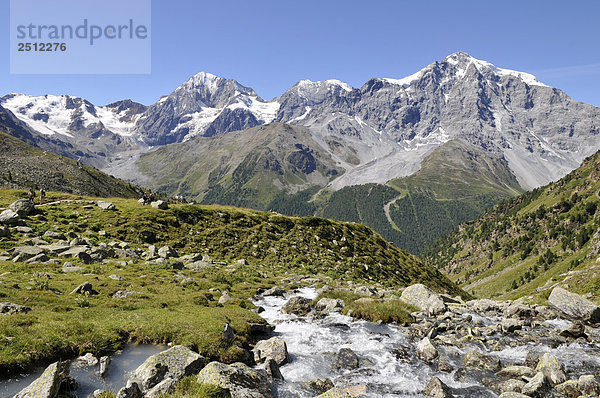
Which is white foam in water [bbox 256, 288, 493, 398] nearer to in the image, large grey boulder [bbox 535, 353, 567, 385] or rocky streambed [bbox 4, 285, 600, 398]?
rocky streambed [bbox 4, 285, 600, 398]

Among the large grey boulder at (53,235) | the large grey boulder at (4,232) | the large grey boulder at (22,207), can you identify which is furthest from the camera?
the large grey boulder at (22,207)

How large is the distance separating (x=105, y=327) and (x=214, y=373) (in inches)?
382

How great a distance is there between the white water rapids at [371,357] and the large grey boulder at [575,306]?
2.23 metres

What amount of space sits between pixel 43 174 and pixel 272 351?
580 ft

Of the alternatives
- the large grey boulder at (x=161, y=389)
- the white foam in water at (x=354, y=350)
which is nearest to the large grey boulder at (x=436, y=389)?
the white foam in water at (x=354, y=350)

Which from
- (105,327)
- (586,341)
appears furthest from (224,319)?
(586,341)

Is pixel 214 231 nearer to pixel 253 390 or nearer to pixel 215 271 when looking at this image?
pixel 215 271

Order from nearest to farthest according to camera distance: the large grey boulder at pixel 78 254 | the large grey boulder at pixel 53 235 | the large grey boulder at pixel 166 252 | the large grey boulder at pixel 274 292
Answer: the large grey boulder at pixel 274 292 → the large grey boulder at pixel 78 254 → the large grey boulder at pixel 53 235 → the large grey boulder at pixel 166 252

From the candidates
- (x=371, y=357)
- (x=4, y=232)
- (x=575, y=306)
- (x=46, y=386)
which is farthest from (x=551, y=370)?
(x=4, y=232)

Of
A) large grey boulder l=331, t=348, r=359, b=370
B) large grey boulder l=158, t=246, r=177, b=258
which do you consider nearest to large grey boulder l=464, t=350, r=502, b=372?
large grey boulder l=331, t=348, r=359, b=370

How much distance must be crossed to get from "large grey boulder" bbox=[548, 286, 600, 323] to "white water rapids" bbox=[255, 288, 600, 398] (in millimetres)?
2234

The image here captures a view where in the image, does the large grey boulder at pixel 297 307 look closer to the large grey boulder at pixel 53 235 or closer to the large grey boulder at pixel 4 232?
the large grey boulder at pixel 53 235

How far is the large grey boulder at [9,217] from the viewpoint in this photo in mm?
44884

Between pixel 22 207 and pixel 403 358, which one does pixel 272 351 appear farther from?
pixel 22 207
